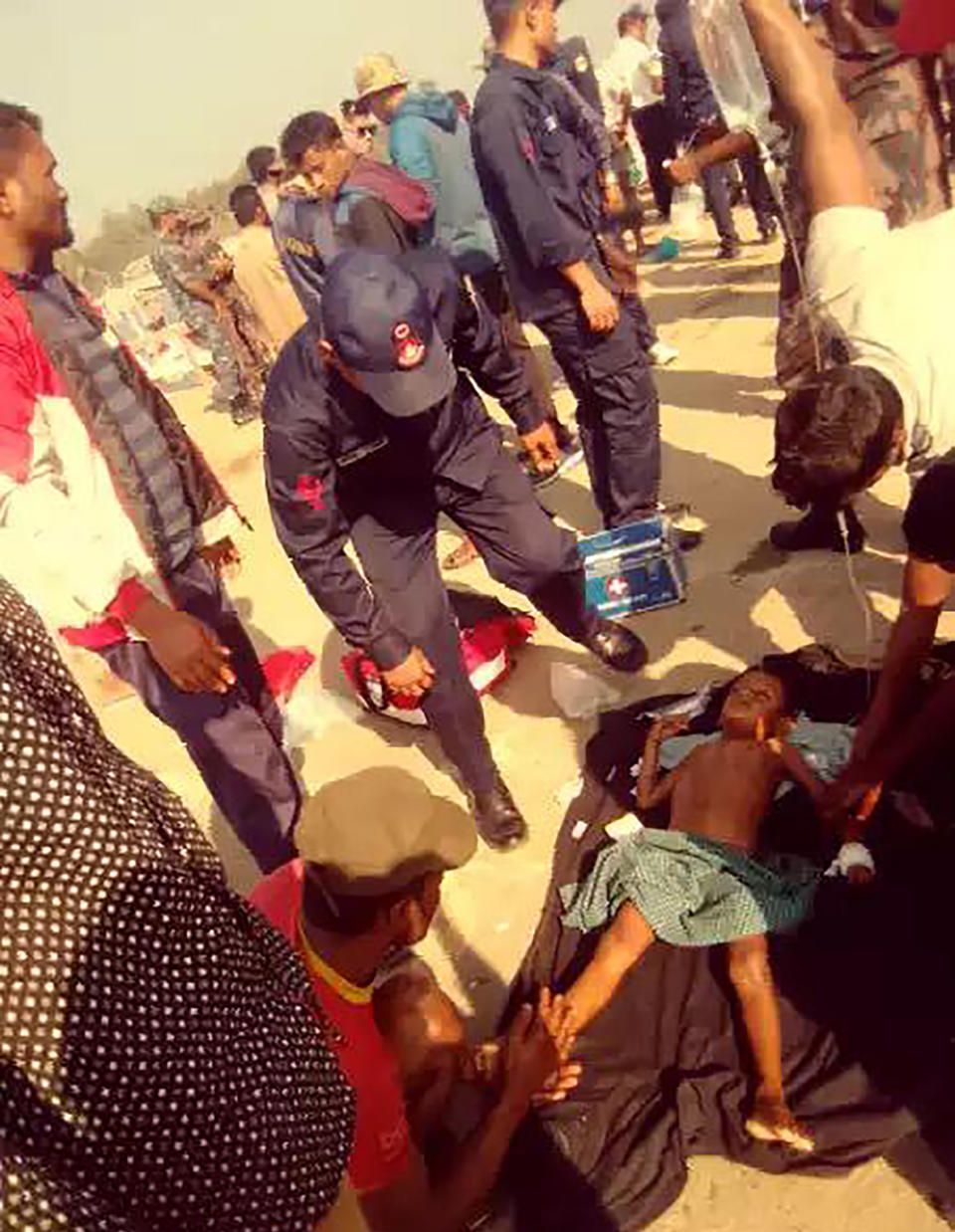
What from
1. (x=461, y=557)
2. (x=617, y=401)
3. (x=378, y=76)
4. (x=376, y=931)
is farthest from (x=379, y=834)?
(x=378, y=76)

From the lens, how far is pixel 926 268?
2318 mm

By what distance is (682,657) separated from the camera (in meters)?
4.26

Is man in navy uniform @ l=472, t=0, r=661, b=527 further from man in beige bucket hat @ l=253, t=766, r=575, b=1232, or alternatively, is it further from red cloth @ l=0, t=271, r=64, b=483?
man in beige bucket hat @ l=253, t=766, r=575, b=1232

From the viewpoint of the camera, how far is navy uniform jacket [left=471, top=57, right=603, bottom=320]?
423 centimetres

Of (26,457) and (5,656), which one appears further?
(26,457)

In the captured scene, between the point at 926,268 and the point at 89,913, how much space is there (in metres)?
2.28

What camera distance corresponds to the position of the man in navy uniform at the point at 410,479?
286 centimetres

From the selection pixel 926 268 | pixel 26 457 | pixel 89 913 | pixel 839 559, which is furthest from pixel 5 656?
pixel 839 559

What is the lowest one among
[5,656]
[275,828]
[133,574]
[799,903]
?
[799,903]

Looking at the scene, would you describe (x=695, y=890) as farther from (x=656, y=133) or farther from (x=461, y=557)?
(x=656, y=133)

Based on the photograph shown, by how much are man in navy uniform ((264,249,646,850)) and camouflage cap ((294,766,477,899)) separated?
105 centimetres

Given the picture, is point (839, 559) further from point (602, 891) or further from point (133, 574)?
point (133, 574)

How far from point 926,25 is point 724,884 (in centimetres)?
257

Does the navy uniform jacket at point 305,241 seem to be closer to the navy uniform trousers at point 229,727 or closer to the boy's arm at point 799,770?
the navy uniform trousers at point 229,727
